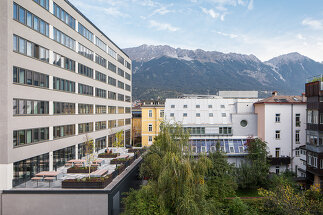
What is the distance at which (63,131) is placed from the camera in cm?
3216

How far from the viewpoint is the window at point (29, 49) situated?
2317 centimetres

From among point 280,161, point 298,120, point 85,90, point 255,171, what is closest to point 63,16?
point 85,90

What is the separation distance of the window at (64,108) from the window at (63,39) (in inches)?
325

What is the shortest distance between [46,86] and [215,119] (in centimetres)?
2880

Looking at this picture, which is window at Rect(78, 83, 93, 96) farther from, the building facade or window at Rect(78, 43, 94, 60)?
the building facade

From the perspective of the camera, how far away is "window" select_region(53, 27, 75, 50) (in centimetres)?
3064

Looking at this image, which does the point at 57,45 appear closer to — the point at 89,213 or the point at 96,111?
the point at 96,111

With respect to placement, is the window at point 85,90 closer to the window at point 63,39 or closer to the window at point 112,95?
the window at point 63,39

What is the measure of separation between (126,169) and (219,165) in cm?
1089

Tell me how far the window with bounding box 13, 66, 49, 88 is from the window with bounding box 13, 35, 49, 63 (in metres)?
1.83

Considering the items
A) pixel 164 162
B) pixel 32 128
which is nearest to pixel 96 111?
pixel 32 128

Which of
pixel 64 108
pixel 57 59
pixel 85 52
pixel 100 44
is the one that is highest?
pixel 100 44

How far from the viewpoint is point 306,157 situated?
31.2 m

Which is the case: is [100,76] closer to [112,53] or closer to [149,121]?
[112,53]
